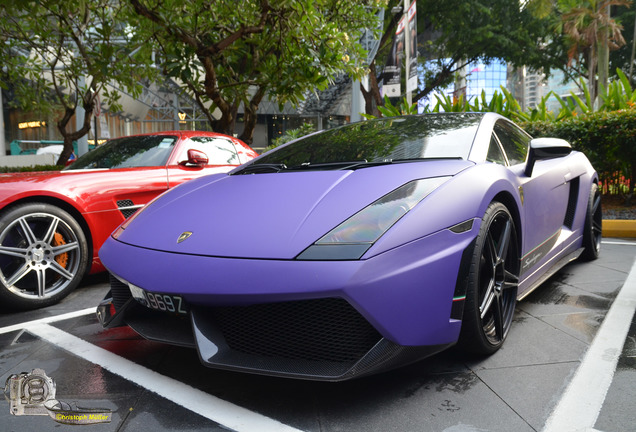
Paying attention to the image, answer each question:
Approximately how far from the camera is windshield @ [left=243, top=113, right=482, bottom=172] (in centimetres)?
284

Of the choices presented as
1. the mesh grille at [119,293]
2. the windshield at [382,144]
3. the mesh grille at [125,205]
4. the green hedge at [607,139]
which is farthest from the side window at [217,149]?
the green hedge at [607,139]

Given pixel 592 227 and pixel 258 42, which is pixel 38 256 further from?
pixel 258 42

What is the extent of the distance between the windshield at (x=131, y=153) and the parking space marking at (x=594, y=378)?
3473 mm

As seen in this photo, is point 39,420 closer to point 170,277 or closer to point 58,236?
point 170,277

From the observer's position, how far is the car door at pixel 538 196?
3004 mm

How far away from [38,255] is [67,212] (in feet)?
1.24

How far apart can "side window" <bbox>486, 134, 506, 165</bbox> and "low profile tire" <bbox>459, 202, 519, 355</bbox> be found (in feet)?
1.24

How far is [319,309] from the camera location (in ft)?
6.37

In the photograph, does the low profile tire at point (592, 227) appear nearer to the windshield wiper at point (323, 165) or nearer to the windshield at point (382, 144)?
the windshield at point (382, 144)

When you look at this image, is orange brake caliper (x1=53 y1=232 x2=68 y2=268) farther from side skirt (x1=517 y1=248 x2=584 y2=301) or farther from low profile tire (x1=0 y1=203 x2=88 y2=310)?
side skirt (x1=517 y1=248 x2=584 y2=301)

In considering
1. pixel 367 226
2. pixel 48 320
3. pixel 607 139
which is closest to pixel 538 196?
pixel 367 226

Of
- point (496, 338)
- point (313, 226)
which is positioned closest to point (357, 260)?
point (313, 226)

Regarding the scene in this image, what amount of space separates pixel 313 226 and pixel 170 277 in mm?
574

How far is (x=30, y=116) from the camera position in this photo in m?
26.2
